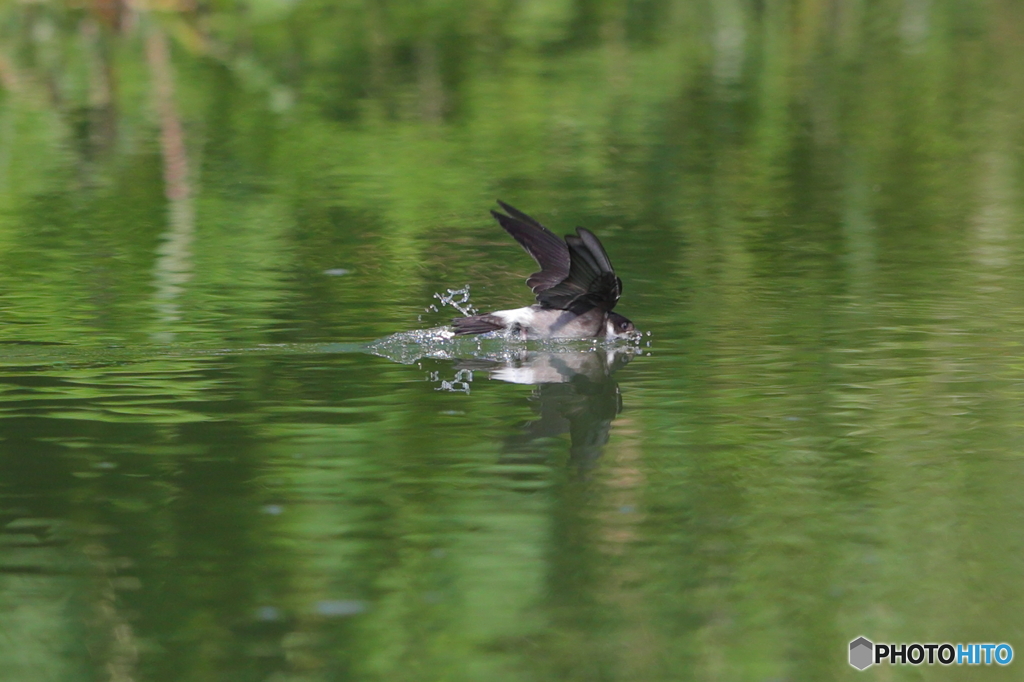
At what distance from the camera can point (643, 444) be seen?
9.20 meters

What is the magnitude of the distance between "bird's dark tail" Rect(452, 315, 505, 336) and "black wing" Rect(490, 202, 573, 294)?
40 centimetres

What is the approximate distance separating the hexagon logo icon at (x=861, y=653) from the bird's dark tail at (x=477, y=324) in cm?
598

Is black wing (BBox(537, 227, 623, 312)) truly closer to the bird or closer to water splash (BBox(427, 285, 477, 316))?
the bird

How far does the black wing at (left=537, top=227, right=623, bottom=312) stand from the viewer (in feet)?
37.8

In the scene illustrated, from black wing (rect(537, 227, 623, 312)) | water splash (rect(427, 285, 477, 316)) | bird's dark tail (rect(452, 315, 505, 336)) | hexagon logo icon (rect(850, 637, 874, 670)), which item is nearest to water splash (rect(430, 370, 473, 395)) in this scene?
bird's dark tail (rect(452, 315, 505, 336))

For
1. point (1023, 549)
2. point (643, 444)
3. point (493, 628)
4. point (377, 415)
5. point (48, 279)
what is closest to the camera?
point (493, 628)

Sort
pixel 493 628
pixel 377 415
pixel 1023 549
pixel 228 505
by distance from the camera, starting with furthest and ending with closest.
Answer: pixel 377 415 < pixel 228 505 < pixel 1023 549 < pixel 493 628

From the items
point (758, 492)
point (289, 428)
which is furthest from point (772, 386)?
point (289, 428)

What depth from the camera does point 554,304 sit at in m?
12.5

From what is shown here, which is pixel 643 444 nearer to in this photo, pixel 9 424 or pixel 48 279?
pixel 9 424

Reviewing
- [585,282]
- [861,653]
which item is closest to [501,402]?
[585,282]

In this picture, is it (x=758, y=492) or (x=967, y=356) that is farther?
(x=967, y=356)

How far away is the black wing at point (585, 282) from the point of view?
11.5 m

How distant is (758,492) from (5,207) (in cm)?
1288
